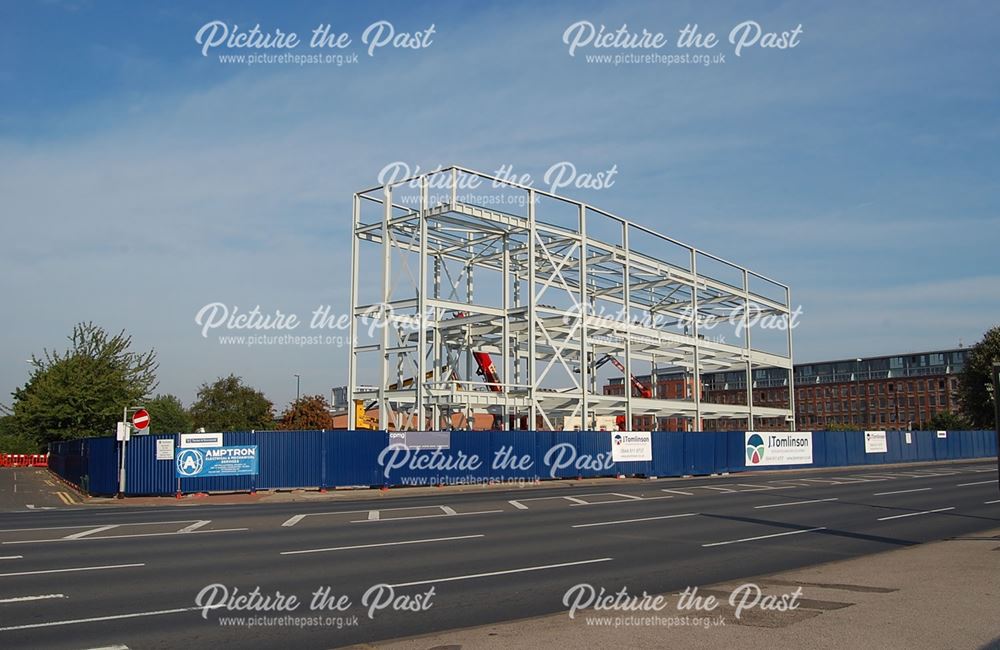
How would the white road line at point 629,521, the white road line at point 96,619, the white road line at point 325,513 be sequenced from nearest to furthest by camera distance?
the white road line at point 96,619 < the white road line at point 629,521 < the white road line at point 325,513

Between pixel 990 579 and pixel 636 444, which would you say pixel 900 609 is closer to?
pixel 990 579

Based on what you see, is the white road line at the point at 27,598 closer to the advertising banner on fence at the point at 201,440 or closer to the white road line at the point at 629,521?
the white road line at the point at 629,521

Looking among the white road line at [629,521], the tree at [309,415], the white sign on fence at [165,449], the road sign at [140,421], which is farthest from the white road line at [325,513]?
the tree at [309,415]

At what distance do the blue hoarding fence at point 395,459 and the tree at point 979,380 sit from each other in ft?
144

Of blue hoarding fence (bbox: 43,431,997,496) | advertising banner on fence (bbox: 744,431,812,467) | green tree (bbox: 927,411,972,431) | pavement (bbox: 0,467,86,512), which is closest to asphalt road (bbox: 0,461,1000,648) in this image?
pavement (bbox: 0,467,86,512)

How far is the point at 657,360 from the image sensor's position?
56094 mm

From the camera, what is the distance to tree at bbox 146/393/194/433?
265 feet

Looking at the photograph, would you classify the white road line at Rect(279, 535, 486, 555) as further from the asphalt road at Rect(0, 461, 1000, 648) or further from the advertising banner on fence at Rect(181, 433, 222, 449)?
the advertising banner on fence at Rect(181, 433, 222, 449)

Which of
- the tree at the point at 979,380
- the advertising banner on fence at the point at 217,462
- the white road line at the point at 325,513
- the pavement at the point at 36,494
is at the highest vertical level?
the tree at the point at 979,380

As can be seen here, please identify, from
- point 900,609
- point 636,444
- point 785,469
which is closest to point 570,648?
point 900,609

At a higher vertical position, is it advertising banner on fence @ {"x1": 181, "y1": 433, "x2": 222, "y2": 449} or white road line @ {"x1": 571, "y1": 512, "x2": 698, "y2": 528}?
advertising banner on fence @ {"x1": 181, "y1": 433, "x2": 222, "y2": 449}

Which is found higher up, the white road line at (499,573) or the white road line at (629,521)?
the white road line at (499,573)

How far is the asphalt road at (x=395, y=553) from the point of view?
30.2 feet

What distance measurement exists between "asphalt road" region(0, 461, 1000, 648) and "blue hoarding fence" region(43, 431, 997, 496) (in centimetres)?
372
